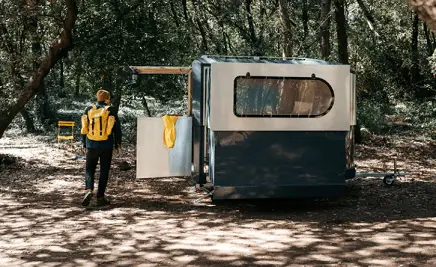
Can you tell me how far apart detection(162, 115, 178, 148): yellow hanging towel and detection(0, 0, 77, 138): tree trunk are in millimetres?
5500

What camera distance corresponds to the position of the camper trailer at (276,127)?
7.54 meters

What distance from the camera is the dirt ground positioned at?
516cm

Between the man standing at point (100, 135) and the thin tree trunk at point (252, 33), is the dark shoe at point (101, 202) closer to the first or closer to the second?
the man standing at point (100, 135)

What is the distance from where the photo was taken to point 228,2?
20422mm

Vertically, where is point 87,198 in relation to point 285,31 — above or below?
below

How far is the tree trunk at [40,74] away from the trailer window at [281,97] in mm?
6882

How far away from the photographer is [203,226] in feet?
22.0

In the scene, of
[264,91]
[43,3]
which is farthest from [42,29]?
[264,91]

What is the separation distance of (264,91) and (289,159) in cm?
102

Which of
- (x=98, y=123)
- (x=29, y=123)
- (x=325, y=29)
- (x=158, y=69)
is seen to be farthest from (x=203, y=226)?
(x=29, y=123)

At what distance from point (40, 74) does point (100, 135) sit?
563 cm

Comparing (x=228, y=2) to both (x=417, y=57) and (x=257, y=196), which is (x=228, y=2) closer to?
(x=417, y=57)

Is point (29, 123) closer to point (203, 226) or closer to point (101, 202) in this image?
point (101, 202)

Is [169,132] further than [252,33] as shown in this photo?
No
